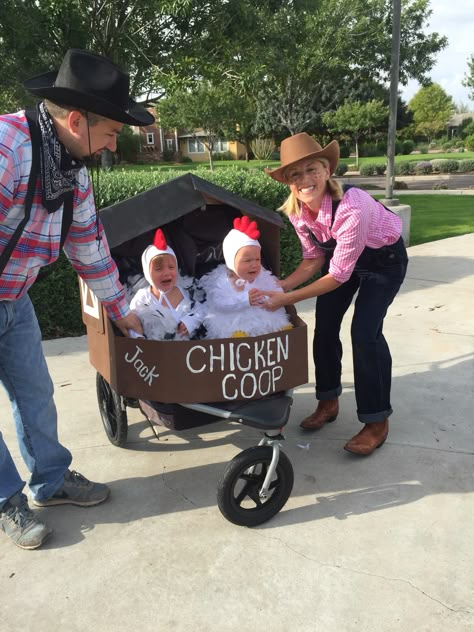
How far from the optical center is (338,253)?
9.33 ft

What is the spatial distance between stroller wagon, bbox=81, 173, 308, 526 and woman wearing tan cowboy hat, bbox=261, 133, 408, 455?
22cm

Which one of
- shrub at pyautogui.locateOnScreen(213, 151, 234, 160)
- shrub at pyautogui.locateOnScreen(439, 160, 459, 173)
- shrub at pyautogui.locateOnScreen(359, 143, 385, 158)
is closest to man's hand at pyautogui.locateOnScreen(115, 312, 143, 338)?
shrub at pyautogui.locateOnScreen(439, 160, 459, 173)

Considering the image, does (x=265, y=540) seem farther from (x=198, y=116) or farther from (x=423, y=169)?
(x=198, y=116)

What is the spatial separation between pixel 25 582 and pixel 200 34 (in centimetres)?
982

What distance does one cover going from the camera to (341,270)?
286 centimetres

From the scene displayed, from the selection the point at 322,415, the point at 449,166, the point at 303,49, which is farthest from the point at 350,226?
the point at 449,166

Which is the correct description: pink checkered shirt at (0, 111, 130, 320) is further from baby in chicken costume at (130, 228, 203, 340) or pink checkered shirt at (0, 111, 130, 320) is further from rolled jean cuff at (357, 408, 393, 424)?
rolled jean cuff at (357, 408, 393, 424)

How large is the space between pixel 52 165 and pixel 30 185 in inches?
4.3

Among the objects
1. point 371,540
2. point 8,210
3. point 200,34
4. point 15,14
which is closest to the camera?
point 8,210

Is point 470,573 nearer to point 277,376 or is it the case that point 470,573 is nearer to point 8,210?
point 277,376

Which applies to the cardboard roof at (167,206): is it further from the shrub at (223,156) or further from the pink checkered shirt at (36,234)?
the shrub at (223,156)

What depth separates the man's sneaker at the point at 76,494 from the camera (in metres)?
2.77

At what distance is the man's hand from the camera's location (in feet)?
8.66

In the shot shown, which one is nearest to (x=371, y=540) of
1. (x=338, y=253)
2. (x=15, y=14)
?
(x=338, y=253)
